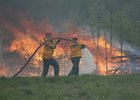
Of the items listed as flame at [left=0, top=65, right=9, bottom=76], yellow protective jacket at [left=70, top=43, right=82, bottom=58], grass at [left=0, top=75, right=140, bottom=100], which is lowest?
grass at [left=0, top=75, right=140, bottom=100]

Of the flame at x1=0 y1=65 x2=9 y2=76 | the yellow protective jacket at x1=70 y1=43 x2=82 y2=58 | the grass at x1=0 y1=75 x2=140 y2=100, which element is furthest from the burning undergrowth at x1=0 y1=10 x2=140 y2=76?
the grass at x1=0 y1=75 x2=140 y2=100

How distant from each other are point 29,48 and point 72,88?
13.7 metres

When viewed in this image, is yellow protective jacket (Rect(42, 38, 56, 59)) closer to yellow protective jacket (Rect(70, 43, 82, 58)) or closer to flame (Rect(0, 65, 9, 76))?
yellow protective jacket (Rect(70, 43, 82, 58))

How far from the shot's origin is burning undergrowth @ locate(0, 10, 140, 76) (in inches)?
989

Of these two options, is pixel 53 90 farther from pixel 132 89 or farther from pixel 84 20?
pixel 84 20

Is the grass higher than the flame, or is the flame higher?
the flame

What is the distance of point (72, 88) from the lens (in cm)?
1218

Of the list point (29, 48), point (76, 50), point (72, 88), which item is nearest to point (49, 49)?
point (76, 50)

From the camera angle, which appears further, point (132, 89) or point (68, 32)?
point (68, 32)

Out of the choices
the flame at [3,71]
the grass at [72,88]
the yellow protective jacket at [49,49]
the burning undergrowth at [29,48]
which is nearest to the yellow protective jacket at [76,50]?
the yellow protective jacket at [49,49]

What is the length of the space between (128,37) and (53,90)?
1484cm

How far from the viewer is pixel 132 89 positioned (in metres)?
12.4

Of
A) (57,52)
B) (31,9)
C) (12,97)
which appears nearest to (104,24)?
(57,52)

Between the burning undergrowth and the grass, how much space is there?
10.5 meters
